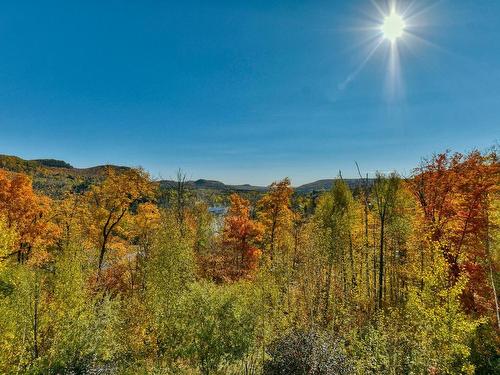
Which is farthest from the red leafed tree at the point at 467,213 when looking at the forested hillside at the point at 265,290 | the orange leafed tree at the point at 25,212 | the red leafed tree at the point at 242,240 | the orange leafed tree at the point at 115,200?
the orange leafed tree at the point at 25,212

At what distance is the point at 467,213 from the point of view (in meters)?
23.7

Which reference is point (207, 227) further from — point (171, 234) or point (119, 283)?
point (171, 234)

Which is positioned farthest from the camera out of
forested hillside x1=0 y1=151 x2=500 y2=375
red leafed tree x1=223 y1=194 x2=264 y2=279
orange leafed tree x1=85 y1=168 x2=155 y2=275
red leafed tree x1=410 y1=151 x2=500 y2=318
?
red leafed tree x1=223 y1=194 x2=264 y2=279

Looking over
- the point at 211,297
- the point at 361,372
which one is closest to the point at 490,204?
the point at 361,372

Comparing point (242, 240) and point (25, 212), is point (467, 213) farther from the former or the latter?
point (25, 212)

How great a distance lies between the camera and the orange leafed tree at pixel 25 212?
3228 cm

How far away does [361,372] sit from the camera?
1605 centimetres

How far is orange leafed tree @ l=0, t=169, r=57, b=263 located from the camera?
32.3 metres

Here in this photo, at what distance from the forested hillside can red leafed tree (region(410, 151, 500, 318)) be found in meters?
0.10

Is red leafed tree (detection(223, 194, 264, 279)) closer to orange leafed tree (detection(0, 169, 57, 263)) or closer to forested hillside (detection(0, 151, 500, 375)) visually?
forested hillside (detection(0, 151, 500, 375))

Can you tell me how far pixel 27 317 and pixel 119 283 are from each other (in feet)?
57.4

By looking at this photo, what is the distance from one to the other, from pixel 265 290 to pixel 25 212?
2878 cm

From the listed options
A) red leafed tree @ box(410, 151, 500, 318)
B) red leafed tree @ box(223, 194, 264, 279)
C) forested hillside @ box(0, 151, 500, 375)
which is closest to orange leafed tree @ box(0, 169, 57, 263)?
forested hillside @ box(0, 151, 500, 375)

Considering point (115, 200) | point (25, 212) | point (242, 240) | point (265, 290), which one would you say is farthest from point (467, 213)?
point (25, 212)
